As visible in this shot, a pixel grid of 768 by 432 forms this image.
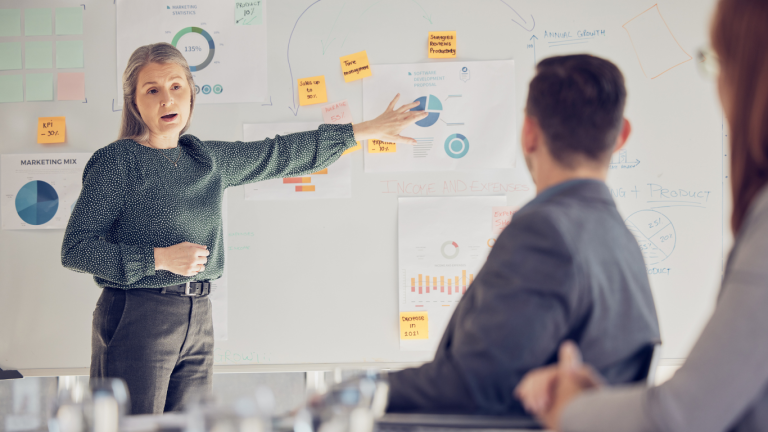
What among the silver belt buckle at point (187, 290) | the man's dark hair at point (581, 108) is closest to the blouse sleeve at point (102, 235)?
the silver belt buckle at point (187, 290)

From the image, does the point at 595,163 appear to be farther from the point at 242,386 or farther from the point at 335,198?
the point at 242,386

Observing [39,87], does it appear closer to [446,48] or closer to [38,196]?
[38,196]

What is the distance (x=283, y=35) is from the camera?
2270 mm

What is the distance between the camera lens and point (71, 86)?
231 cm

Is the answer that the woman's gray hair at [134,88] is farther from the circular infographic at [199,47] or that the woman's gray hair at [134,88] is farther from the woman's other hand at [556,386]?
the woman's other hand at [556,386]

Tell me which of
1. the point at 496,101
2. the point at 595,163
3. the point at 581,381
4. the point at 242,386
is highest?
the point at 496,101

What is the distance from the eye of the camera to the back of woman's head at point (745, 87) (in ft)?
2.35

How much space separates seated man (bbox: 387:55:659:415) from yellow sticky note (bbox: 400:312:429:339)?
48.1 inches

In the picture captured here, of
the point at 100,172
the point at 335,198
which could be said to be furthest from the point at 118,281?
the point at 335,198

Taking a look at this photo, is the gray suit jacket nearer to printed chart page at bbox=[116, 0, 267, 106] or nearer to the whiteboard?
the whiteboard

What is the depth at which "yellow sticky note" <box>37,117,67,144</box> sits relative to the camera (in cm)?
231

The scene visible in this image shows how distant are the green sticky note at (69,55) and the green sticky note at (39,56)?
4cm

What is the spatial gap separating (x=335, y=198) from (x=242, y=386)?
914 millimetres

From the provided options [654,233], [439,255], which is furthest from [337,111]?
[654,233]
